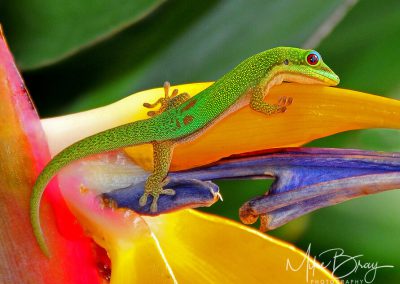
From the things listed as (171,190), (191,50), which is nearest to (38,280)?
(171,190)

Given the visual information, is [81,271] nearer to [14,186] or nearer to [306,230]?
[14,186]

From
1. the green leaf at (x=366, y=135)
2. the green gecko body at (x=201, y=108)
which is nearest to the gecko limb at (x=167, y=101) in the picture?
the green gecko body at (x=201, y=108)

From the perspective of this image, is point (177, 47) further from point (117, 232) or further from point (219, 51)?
point (117, 232)

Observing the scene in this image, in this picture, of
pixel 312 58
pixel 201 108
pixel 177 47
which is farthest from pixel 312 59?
pixel 177 47
